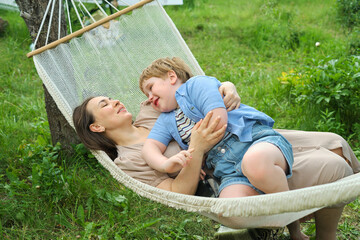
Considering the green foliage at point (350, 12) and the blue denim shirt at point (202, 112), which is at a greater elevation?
the blue denim shirt at point (202, 112)

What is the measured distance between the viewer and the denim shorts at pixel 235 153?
6.21 ft

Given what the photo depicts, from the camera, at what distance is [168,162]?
1923 mm

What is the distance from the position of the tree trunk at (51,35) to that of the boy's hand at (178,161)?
1.21m

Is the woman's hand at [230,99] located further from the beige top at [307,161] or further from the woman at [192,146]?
the beige top at [307,161]

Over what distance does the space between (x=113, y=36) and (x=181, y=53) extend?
467 mm

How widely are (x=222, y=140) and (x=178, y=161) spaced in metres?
0.29

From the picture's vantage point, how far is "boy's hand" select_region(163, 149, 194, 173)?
1886 millimetres

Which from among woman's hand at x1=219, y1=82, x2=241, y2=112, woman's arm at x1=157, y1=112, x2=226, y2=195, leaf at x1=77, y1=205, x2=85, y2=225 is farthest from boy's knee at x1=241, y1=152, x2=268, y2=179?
leaf at x1=77, y1=205, x2=85, y2=225

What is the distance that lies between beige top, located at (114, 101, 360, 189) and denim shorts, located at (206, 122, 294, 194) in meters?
0.13

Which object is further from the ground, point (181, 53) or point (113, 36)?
point (113, 36)

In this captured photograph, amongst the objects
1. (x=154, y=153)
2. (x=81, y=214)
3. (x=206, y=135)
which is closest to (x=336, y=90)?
(x=206, y=135)

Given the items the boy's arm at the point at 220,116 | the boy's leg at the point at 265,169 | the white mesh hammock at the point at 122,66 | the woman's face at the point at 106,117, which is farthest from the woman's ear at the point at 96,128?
the boy's leg at the point at 265,169

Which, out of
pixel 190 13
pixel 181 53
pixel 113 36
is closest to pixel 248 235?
pixel 181 53

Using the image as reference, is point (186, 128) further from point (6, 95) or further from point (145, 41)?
point (6, 95)
